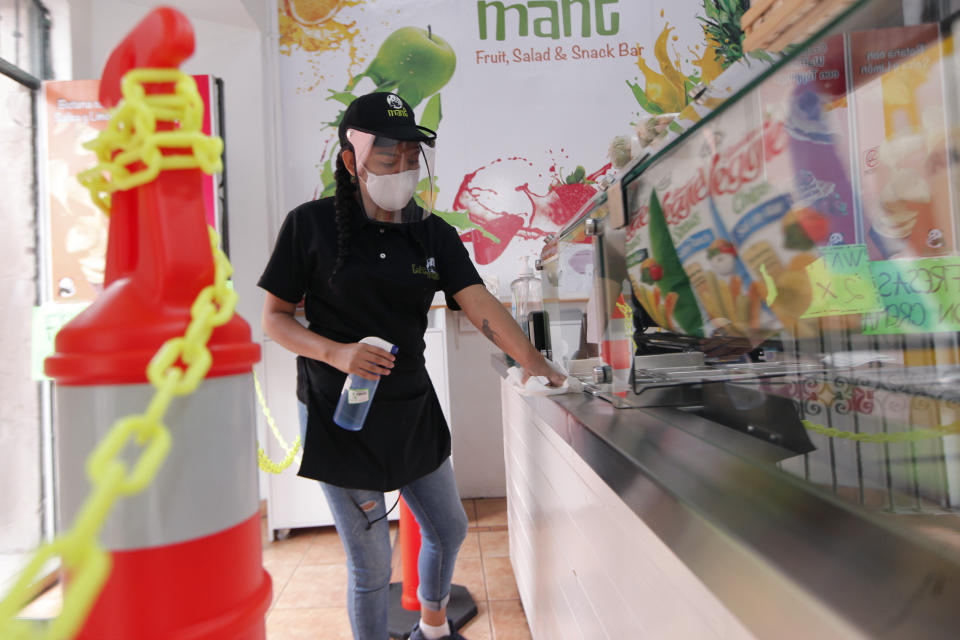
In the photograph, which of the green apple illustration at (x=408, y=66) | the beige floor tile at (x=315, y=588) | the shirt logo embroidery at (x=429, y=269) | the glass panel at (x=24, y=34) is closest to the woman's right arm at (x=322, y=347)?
the shirt logo embroidery at (x=429, y=269)

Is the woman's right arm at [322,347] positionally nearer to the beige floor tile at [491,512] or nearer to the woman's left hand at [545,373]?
the woman's left hand at [545,373]

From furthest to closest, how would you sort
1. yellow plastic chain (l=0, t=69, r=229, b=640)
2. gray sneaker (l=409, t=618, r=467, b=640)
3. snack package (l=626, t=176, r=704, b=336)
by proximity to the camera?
gray sneaker (l=409, t=618, r=467, b=640) < snack package (l=626, t=176, r=704, b=336) < yellow plastic chain (l=0, t=69, r=229, b=640)

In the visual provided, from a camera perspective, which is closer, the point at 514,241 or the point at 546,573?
the point at 546,573

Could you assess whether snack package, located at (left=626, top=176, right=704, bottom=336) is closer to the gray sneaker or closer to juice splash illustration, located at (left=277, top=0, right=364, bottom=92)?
the gray sneaker

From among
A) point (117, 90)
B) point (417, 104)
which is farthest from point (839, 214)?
point (417, 104)

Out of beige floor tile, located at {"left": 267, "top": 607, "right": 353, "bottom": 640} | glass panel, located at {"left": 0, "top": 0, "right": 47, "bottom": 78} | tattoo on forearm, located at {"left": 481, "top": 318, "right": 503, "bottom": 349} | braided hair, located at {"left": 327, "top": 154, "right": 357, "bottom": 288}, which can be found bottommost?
beige floor tile, located at {"left": 267, "top": 607, "right": 353, "bottom": 640}

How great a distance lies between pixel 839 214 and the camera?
0.69 metres

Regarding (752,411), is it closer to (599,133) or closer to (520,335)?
(520,335)

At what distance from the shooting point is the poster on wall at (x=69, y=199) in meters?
2.43

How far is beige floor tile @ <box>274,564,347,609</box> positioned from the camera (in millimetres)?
2111

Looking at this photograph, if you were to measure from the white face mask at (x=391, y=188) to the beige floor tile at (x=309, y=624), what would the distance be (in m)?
1.47

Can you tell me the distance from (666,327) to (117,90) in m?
0.91

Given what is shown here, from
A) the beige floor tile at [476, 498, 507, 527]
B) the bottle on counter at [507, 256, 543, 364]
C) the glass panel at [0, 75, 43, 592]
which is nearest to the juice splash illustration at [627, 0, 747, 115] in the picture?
the bottle on counter at [507, 256, 543, 364]

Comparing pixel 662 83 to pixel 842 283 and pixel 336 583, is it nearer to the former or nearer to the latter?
pixel 842 283
